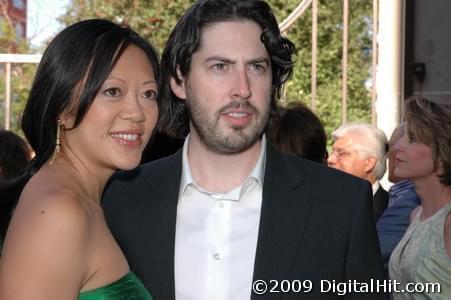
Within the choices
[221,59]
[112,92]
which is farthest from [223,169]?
[112,92]

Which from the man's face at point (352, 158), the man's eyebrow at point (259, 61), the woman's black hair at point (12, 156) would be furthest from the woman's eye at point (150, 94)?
the man's face at point (352, 158)

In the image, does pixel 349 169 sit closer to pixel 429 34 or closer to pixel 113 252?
pixel 429 34

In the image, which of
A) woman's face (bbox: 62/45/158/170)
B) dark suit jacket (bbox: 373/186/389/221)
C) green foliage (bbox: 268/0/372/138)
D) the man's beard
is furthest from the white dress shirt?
green foliage (bbox: 268/0/372/138)

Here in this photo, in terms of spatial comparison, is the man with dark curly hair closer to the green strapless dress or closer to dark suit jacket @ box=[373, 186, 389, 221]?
the green strapless dress

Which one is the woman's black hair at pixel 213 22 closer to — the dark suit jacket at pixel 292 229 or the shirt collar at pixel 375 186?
the dark suit jacket at pixel 292 229

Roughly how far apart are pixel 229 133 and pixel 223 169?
14 cm

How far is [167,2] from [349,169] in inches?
250

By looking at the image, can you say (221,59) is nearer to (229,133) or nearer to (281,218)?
(229,133)

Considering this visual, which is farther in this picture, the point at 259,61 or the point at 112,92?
the point at 259,61

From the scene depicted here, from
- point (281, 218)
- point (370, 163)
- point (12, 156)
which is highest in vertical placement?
point (281, 218)

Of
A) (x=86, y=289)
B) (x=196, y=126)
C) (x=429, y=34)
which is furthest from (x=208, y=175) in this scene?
(x=429, y=34)

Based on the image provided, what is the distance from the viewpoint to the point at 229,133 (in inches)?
110

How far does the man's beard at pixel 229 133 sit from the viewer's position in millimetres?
2797

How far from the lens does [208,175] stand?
9.39 feet
